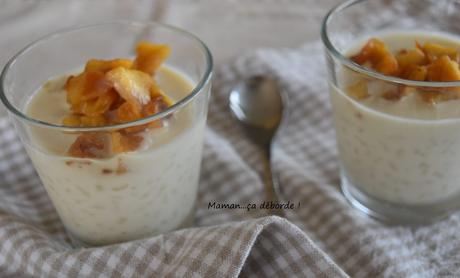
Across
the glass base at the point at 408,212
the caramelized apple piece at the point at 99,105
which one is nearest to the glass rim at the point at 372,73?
the glass base at the point at 408,212

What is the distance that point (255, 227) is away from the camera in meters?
1.23

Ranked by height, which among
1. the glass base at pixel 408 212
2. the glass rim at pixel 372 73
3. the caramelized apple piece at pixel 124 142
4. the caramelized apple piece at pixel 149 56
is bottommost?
the glass base at pixel 408 212

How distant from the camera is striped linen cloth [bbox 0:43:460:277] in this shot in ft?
4.11

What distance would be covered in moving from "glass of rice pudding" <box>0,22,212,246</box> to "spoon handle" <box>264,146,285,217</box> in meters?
0.21

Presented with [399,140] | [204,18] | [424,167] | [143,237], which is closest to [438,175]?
[424,167]

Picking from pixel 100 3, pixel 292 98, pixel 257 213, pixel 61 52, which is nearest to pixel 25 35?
pixel 100 3

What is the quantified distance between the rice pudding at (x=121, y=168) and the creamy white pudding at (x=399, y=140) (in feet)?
1.23

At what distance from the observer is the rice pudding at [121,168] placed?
125 cm

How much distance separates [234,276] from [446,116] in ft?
1.94

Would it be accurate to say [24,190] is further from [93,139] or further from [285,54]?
[285,54]

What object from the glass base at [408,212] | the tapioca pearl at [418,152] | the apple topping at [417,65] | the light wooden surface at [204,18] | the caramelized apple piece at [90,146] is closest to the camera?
the caramelized apple piece at [90,146]

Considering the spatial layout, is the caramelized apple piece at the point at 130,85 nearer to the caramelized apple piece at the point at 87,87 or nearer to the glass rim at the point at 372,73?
the caramelized apple piece at the point at 87,87

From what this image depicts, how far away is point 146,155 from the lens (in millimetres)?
1275

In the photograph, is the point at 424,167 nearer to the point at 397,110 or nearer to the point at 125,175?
the point at 397,110
